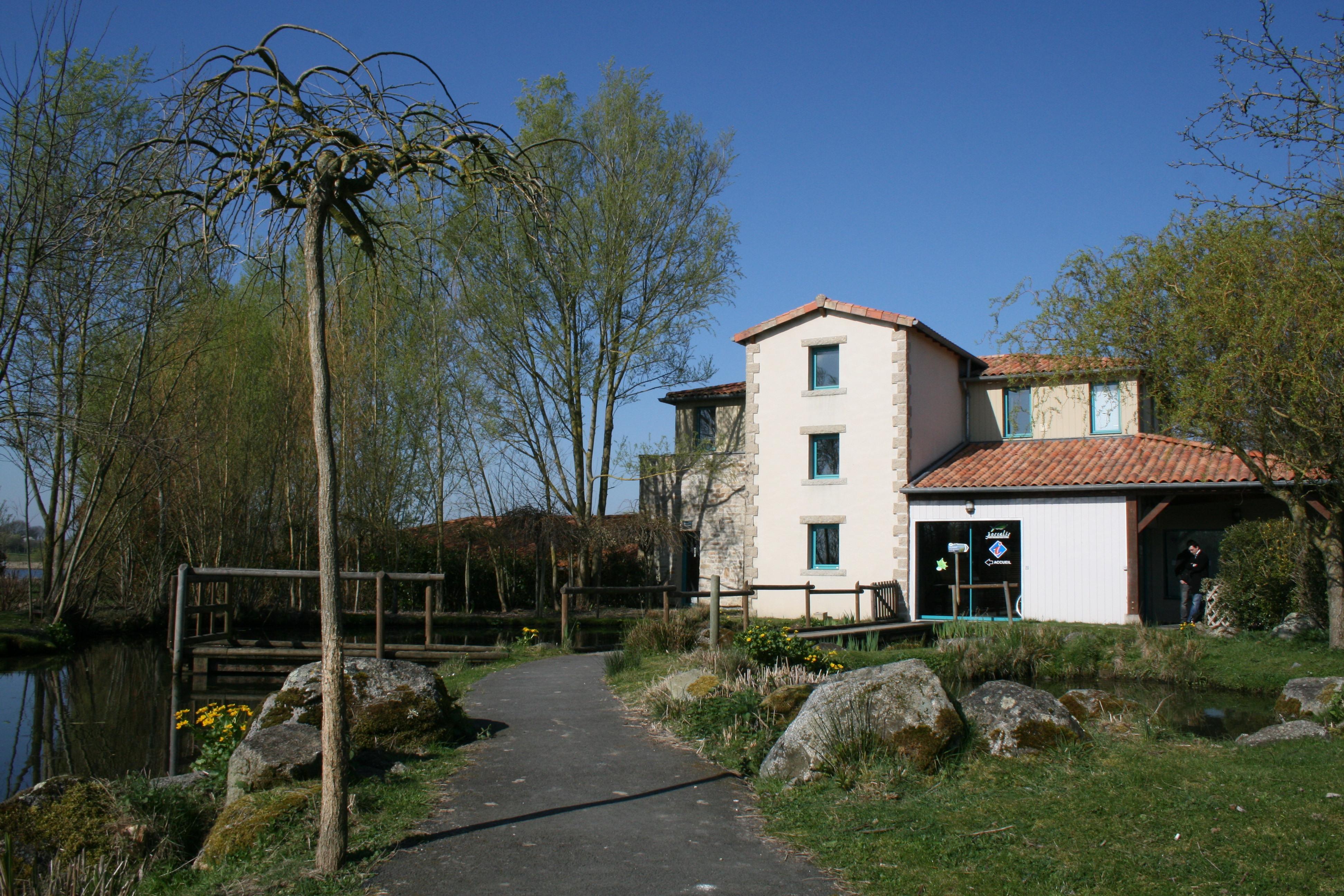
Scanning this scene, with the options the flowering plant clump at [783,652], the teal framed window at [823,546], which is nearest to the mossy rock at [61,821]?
the flowering plant clump at [783,652]

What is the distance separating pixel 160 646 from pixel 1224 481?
69.7 feet

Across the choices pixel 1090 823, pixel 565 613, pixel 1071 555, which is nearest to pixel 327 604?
pixel 1090 823

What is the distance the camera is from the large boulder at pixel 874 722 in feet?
22.9

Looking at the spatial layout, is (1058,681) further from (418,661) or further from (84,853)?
(84,853)

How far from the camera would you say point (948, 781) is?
6680 mm

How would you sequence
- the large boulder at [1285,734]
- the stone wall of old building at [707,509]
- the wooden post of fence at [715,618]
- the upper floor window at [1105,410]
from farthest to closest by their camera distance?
the stone wall of old building at [707,509] → the upper floor window at [1105,410] → the wooden post of fence at [715,618] → the large boulder at [1285,734]

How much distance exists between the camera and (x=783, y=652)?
1087 cm

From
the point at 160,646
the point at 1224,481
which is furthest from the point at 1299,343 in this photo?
the point at 160,646

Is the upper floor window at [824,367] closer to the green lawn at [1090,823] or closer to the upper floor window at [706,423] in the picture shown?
the upper floor window at [706,423]

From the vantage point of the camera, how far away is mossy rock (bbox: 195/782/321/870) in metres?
5.69

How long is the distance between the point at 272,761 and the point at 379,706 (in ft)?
4.86

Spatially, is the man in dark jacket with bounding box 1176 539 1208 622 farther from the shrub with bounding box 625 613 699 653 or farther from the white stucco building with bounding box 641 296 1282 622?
the shrub with bounding box 625 613 699 653

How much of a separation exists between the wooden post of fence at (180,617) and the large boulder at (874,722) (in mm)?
11723

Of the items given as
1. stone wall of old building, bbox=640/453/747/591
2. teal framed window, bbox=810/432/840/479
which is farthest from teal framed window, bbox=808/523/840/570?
stone wall of old building, bbox=640/453/747/591
